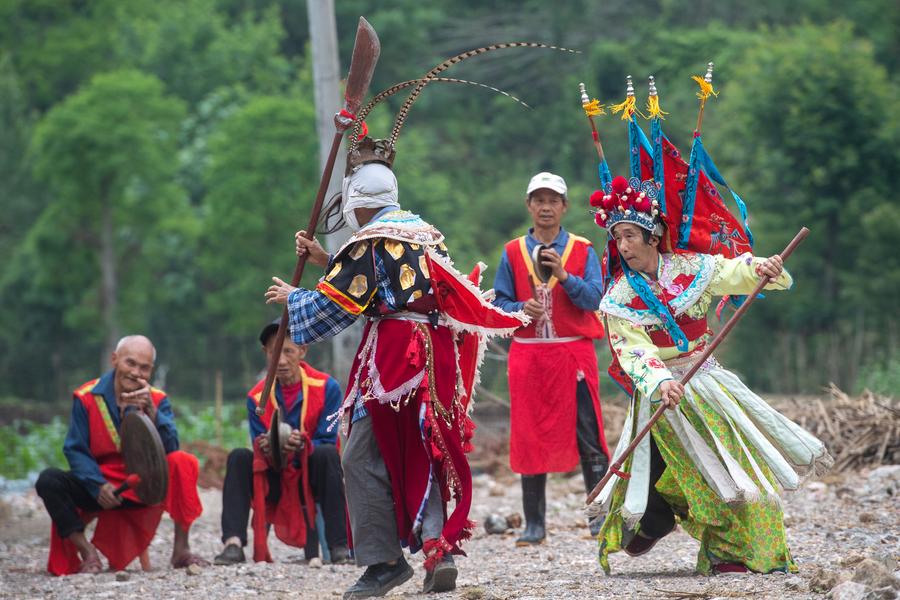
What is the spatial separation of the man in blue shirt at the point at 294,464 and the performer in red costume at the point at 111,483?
25 centimetres

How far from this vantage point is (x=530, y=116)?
156ft

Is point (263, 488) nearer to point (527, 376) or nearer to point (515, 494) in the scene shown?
point (527, 376)

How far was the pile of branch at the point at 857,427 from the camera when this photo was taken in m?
10.8

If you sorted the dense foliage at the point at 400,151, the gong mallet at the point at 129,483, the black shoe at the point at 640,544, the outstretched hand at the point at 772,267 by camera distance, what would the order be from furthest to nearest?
the dense foliage at the point at 400,151 < the gong mallet at the point at 129,483 < the black shoe at the point at 640,544 < the outstretched hand at the point at 772,267

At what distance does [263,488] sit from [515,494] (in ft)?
12.2

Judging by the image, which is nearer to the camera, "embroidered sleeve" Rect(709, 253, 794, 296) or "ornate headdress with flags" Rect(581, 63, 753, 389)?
"embroidered sleeve" Rect(709, 253, 794, 296)

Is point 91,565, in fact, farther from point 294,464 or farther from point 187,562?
point 294,464

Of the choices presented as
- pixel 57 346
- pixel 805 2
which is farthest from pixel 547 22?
pixel 57 346

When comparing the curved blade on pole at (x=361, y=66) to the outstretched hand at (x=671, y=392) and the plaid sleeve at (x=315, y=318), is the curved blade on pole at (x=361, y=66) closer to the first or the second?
the plaid sleeve at (x=315, y=318)

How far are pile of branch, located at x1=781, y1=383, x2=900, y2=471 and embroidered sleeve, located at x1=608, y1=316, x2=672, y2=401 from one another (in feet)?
13.5

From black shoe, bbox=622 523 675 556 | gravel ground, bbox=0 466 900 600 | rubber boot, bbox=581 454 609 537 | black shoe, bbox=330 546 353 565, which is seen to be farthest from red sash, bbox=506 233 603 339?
black shoe, bbox=622 523 675 556

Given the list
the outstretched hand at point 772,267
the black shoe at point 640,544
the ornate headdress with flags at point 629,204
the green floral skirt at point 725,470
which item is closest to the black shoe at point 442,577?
the green floral skirt at point 725,470

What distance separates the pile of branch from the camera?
10812 mm

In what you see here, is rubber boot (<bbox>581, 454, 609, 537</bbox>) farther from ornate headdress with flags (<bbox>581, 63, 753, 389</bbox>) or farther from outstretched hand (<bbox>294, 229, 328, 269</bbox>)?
outstretched hand (<bbox>294, 229, 328, 269</bbox>)
